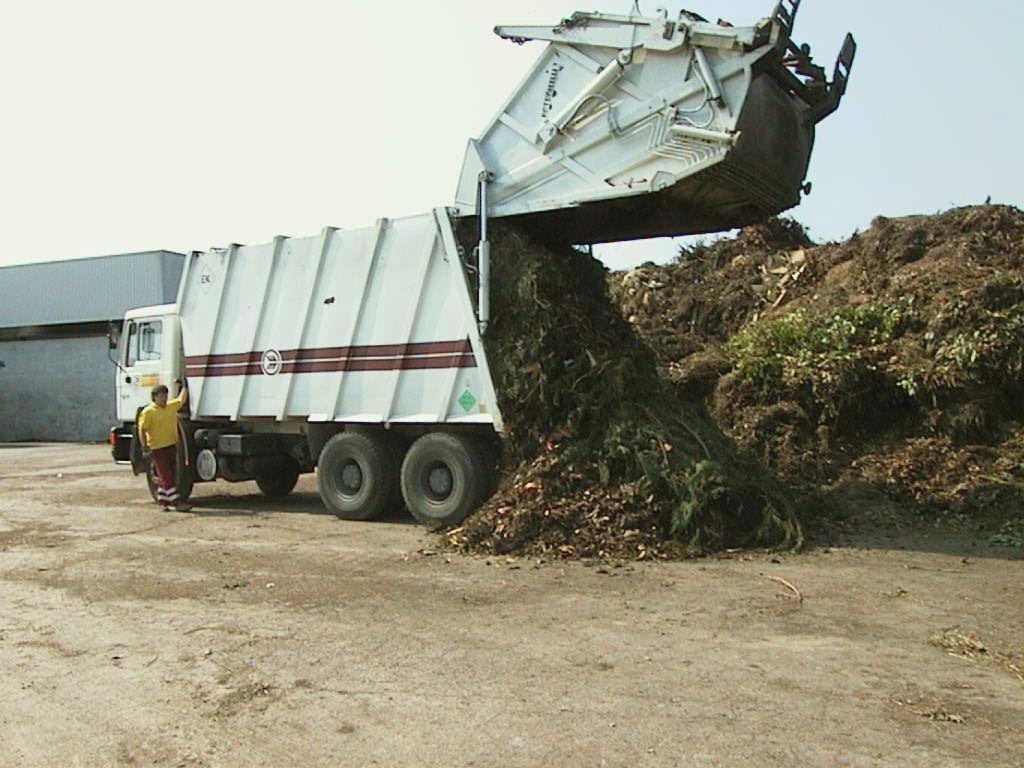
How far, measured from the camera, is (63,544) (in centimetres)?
919

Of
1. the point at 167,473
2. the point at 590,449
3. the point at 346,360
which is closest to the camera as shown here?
the point at 590,449

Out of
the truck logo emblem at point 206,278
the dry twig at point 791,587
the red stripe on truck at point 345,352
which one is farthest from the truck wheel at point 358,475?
the dry twig at point 791,587

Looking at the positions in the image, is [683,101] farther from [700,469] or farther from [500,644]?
[500,644]

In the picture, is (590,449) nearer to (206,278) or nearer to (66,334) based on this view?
(206,278)

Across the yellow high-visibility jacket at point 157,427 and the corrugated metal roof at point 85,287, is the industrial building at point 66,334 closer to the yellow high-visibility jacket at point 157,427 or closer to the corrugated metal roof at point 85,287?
the corrugated metal roof at point 85,287

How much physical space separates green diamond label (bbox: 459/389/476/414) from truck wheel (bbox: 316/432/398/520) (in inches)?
52.6

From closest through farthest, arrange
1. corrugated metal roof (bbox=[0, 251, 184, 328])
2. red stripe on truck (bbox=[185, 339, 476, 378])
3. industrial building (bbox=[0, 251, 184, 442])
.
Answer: red stripe on truck (bbox=[185, 339, 476, 378])
industrial building (bbox=[0, 251, 184, 442])
corrugated metal roof (bbox=[0, 251, 184, 328])

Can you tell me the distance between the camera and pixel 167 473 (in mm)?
11648

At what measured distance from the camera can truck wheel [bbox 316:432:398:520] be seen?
10133 millimetres

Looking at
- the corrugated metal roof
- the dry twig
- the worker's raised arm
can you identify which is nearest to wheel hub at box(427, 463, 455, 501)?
the dry twig

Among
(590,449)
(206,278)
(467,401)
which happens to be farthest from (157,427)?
(590,449)

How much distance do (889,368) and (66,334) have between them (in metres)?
29.8

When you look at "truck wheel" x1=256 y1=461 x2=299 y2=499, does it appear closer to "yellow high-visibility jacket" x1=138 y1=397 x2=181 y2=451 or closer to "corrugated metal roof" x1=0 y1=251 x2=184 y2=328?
"yellow high-visibility jacket" x1=138 y1=397 x2=181 y2=451

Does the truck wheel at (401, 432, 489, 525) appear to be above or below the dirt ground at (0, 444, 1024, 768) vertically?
above
